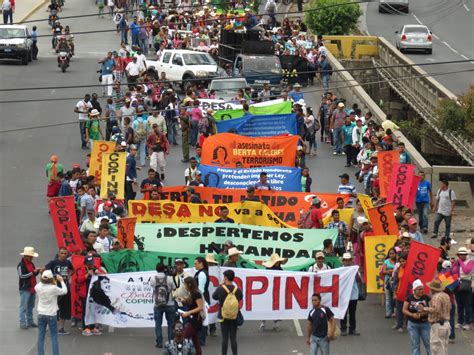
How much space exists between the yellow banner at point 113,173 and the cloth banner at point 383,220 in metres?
6.36

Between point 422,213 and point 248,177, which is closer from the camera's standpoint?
point 422,213

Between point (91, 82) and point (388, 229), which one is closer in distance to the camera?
point (388, 229)

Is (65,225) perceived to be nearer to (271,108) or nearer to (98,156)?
(98,156)

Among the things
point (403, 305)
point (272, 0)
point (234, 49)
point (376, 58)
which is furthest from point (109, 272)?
point (272, 0)

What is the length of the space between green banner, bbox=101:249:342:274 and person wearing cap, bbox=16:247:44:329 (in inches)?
44.6

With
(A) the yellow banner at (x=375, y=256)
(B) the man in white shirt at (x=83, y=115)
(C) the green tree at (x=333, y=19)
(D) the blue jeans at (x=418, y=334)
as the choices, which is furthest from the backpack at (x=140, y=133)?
(C) the green tree at (x=333, y=19)

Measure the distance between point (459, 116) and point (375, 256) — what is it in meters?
15.4

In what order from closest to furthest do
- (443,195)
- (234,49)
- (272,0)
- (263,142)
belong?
(443,195) → (263,142) → (234,49) → (272,0)

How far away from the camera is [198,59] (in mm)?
46531

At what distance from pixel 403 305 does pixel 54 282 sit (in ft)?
16.3

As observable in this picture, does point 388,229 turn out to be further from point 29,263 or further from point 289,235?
point 29,263

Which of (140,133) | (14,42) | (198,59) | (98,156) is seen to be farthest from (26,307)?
(14,42)

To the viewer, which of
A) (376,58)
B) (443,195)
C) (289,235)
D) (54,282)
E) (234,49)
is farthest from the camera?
(376,58)

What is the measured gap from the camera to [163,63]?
46531 mm
